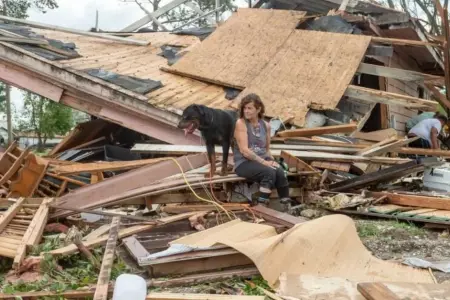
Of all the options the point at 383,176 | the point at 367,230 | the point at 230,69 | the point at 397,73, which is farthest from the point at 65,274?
the point at 397,73

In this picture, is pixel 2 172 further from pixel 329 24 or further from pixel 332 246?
pixel 329 24

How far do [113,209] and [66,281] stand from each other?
2653 millimetres

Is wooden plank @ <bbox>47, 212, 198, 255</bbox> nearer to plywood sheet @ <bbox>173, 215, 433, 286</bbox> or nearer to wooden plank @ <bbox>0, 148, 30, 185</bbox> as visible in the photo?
plywood sheet @ <bbox>173, 215, 433, 286</bbox>

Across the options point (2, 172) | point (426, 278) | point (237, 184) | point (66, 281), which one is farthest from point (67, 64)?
point (426, 278)

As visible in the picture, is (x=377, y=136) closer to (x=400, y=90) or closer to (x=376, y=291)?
(x=400, y=90)

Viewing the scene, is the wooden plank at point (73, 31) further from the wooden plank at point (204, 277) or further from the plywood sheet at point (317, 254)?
the wooden plank at point (204, 277)

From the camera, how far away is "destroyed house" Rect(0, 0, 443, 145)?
8.97 meters

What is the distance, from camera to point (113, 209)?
6.67m

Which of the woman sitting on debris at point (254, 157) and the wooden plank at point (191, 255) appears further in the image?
the woman sitting on debris at point (254, 157)

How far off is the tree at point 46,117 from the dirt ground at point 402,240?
57.9 ft

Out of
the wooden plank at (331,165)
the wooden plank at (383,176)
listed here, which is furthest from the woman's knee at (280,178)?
the wooden plank at (331,165)

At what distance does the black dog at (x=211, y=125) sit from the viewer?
6672mm

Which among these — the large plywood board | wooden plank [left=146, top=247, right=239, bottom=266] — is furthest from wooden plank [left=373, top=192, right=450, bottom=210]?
A: the large plywood board

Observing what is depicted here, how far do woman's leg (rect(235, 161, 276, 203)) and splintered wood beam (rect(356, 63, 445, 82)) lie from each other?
4.34m
